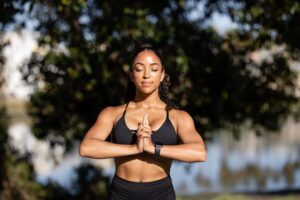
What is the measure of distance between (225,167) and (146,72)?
748 inches

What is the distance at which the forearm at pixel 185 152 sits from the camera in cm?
338

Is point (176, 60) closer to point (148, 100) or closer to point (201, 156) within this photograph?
point (148, 100)

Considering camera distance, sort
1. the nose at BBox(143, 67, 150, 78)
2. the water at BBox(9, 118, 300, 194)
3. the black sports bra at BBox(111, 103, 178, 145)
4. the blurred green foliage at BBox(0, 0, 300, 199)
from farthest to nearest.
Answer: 1. the water at BBox(9, 118, 300, 194)
2. the blurred green foliage at BBox(0, 0, 300, 199)
3. the nose at BBox(143, 67, 150, 78)
4. the black sports bra at BBox(111, 103, 178, 145)

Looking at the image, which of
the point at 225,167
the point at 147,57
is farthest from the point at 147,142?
the point at 225,167

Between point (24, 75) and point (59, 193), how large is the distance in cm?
362

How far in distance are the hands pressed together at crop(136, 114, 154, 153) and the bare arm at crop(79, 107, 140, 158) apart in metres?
0.04

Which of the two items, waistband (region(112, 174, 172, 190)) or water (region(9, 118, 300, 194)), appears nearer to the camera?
waistband (region(112, 174, 172, 190))

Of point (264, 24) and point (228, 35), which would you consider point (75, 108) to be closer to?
point (228, 35)

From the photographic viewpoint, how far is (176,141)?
11.9 ft

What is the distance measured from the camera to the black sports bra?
3.55 meters

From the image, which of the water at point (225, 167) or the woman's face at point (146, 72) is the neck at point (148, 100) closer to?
the woman's face at point (146, 72)

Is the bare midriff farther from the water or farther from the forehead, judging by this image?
the water

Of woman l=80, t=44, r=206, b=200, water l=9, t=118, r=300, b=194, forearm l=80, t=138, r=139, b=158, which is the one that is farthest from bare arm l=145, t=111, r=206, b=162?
water l=9, t=118, r=300, b=194

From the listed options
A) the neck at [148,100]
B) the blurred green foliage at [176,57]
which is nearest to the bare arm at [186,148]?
the neck at [148,100]
